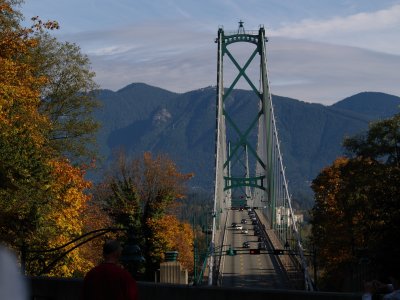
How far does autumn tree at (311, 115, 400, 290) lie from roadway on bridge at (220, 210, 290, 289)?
4.06m

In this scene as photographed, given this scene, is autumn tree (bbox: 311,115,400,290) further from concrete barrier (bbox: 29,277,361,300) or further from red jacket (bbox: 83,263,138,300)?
Result: red jacket (bbox: 83,263,138,300)

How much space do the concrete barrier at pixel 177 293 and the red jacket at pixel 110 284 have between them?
152 inches

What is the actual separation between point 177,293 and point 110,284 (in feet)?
15.4

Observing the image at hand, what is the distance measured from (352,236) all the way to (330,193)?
36.2 ft

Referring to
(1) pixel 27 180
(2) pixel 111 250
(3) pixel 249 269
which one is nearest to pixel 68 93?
(1) pixel 27 180

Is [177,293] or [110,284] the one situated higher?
[110,284]

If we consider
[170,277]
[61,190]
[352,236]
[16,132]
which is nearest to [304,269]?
[352,236]

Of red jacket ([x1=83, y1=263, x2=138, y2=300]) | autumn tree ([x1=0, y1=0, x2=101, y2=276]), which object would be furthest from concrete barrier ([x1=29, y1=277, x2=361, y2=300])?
autumn tree ([x1=0, y1=0, x2=101, y2=276])

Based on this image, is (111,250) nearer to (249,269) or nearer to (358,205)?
(358,205)

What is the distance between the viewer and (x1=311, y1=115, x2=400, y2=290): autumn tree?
27953 millimetres

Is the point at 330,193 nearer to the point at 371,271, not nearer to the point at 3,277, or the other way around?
the point at 371,271

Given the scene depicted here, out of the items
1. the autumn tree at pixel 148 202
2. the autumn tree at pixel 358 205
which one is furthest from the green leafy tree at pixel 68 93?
the autumn tree at pixel 358 205

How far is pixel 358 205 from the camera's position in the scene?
41.2 m

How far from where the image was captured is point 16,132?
23.0 metres
